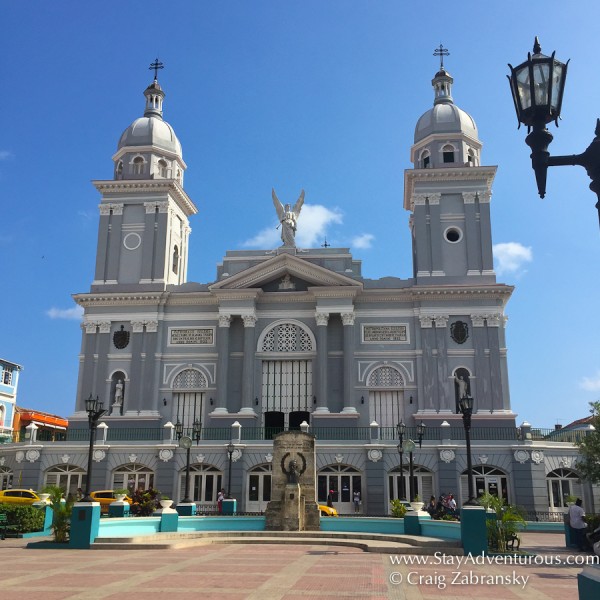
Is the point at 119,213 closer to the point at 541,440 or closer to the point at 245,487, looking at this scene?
the point at 245,487

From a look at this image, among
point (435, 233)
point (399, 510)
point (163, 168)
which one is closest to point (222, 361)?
point (163, 168)

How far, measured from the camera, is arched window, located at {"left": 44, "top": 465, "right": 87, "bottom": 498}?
125 ft

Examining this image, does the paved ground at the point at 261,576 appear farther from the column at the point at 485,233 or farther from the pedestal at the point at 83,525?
the column at the point at 485,233

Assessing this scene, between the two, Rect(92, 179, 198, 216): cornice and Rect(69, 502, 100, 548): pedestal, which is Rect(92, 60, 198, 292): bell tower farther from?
Rect(69, 502, 100, 548): pedestal

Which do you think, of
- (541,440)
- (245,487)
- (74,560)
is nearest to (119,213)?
(245,487)

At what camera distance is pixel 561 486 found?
36.7m

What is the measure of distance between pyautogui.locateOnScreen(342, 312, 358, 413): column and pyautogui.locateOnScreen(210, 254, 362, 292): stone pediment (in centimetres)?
233

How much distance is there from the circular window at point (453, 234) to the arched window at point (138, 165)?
71.3ft

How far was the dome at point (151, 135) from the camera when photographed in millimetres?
49312

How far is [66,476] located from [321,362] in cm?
1595

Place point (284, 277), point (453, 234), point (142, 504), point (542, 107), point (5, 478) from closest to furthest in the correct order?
point (542, 107) < point (142, 504) < point (5, 478) < point (284, 277) < point (453, 234)

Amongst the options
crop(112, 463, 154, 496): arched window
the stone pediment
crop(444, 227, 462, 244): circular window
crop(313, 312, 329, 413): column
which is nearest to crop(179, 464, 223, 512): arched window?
crop(112, 463, 154, 496): arched window

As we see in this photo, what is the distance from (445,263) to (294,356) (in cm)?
1157

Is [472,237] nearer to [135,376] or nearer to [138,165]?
[135,376]
